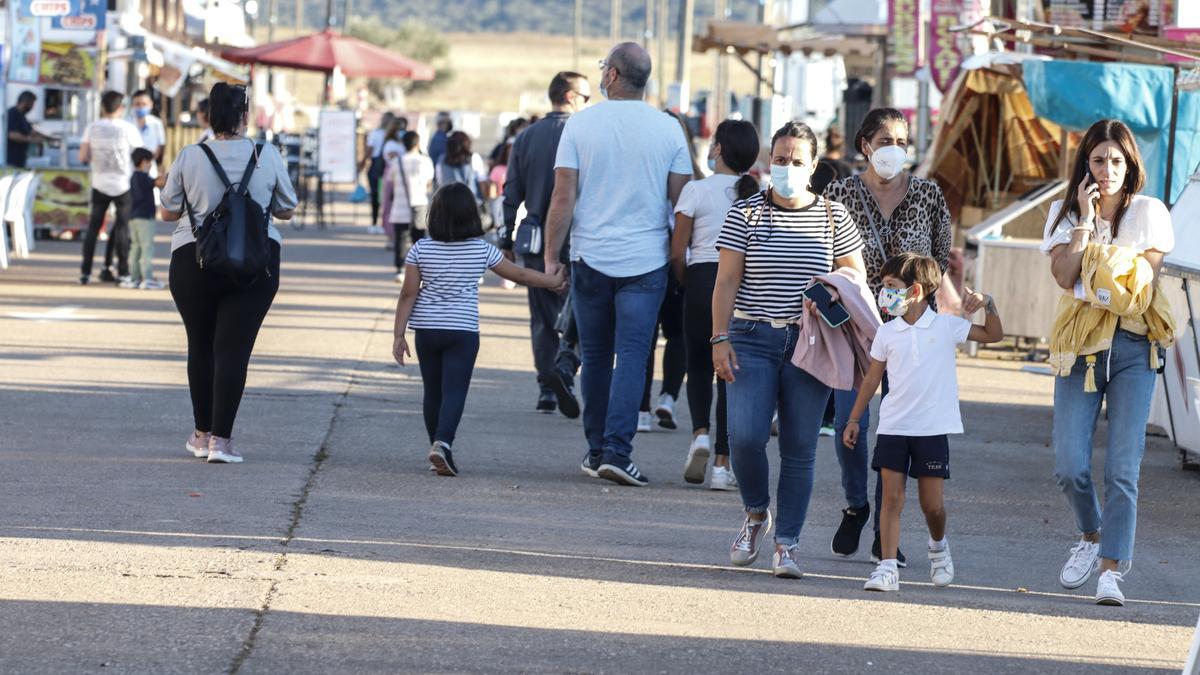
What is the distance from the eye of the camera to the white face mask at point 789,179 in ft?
22.2

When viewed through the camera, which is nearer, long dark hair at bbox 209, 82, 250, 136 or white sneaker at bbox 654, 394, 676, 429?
long dark hair at bbox 209, 82, 250, 136

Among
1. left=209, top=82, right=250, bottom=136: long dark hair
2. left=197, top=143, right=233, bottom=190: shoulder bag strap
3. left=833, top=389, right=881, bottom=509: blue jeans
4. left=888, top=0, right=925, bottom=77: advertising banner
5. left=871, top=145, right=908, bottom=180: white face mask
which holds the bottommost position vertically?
left=833, top=389, right=881, bottom=509: blue jeans

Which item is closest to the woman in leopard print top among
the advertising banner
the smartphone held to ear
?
the smartphone held to ear

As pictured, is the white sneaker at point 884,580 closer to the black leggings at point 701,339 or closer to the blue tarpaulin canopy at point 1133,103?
the black leggings at point 701,339

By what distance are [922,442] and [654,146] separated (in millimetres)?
2612

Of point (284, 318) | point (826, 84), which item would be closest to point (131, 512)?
point (284, 318)

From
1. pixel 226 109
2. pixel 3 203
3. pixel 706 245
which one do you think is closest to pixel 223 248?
pixel 226 109

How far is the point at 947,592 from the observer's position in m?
6.85

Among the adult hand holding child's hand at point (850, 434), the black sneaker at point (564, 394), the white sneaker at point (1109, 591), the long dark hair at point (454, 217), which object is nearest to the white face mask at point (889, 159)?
the adult hand holding child's hand at point (850, 434)

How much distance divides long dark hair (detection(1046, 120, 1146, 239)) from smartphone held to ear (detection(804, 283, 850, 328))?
921 mm

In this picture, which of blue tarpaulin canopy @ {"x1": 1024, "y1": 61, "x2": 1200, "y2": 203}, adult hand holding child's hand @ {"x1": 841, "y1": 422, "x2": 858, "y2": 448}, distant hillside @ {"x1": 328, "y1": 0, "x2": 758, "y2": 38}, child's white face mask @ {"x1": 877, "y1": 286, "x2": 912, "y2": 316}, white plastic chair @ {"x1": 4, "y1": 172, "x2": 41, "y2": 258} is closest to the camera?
child's white face mask @ {"x1": 877, "y1": 286, "x2": 912, "y2": 316}

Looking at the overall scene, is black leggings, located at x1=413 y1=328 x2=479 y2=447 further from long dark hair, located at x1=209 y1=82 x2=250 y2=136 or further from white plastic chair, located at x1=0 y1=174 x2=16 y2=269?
white plastic chair, located at x1=0 y1=174 x2=16 y2=269

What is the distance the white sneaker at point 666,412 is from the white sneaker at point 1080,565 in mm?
4202

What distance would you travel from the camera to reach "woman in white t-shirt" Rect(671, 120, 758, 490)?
29.5ft
